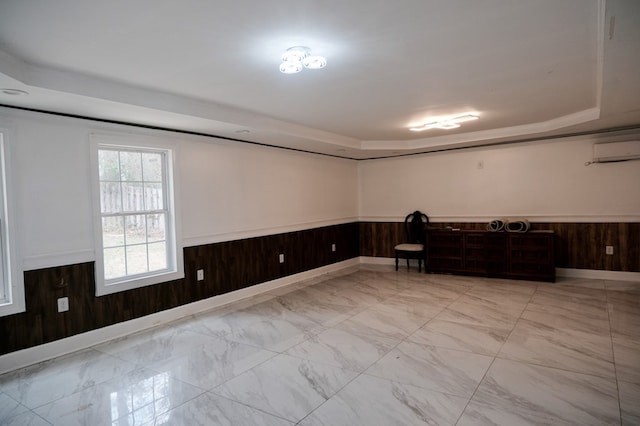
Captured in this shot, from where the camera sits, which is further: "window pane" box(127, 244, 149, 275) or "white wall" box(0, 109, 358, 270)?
"window pane" box(127, 244, 149, 275)

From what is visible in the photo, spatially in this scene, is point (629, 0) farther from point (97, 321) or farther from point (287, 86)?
point (97, 321)

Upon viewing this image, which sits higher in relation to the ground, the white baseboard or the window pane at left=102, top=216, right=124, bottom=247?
the window pane at left=102, top=216, right=124, bottom=247

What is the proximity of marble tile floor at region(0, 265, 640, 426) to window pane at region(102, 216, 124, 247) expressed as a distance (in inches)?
38.9

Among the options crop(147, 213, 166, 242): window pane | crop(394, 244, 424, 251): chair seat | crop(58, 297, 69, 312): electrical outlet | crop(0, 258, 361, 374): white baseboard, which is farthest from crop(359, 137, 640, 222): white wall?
crop(58, 297, 69, 312): electrical outlet

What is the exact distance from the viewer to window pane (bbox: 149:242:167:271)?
426cm

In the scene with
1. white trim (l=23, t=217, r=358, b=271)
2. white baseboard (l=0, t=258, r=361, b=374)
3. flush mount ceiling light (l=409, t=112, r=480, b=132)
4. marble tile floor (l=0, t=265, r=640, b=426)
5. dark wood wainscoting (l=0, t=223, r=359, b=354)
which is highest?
flush mount ceiling light (l=409, t=112, r=480, b=132)

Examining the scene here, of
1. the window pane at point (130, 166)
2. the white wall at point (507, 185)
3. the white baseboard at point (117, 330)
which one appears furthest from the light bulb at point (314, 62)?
the white wall at point (507, 185)

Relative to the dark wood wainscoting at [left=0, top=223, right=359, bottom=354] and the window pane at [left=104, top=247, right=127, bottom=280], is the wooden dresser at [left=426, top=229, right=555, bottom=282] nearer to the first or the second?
the dark wood wainscoting at [left=0, top=223, right=359, bottom=354]

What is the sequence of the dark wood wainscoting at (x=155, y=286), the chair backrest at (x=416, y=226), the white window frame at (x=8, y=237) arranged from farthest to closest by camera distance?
1. the chair backrest at (x=416, y=226)
2. the dark wood wainscoting at (x=155, y=286)
3. the white window frame at (x=8, y=237)

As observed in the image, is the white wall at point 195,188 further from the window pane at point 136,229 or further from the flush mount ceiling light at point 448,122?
the flush mount ceiling light at point 448,122

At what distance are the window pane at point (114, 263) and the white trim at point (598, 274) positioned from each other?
6128 millimetres

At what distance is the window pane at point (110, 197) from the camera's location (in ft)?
12.5

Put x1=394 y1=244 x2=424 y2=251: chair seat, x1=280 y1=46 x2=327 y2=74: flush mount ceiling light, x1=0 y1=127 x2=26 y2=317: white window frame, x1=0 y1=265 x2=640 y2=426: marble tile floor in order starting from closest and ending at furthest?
x1=0 y1=265 x2=640 y2=426: marble tile floor → x1=280 y1=46 x2=327 y2=74: flush mount ceiling light → x1=0 y1=127 x2=26 y2=317: white window frame → x1=394 y1=244 x2=424 y2=251: chair seat

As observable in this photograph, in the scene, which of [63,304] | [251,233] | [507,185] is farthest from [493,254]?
[63,304]
